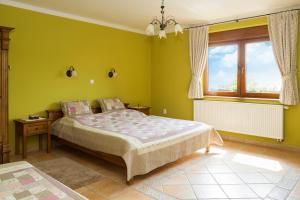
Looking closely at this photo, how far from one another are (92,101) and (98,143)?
6.16 feet

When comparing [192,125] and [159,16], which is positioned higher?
[159,16]

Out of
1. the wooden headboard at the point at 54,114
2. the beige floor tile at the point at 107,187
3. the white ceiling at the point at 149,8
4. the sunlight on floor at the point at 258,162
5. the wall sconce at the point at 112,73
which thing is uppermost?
the white ceiling at the point at 149,8

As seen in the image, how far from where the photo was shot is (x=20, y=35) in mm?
3896

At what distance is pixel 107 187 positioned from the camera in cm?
277

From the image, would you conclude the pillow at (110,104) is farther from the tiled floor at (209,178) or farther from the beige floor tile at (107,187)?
the beige floor tile at (107,187)

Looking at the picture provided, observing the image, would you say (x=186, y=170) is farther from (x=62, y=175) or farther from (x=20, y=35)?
(x=20, y=35)

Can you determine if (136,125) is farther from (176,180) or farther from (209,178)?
(209,178)

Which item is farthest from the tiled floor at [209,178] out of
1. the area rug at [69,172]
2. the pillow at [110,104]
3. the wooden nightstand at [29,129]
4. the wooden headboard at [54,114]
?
the pillow at [110,104]

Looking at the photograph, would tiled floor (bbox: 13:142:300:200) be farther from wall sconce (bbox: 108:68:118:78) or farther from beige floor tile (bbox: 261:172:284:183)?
wall sconce (bbox: 108:68:118:78)

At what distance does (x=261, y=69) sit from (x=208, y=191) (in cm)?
286

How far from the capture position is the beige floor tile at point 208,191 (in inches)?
99.7

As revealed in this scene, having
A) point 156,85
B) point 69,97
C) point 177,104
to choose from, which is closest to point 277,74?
point 177,104

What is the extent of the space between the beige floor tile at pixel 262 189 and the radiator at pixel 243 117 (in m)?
1.70

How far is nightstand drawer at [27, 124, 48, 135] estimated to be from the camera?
3744 mm
